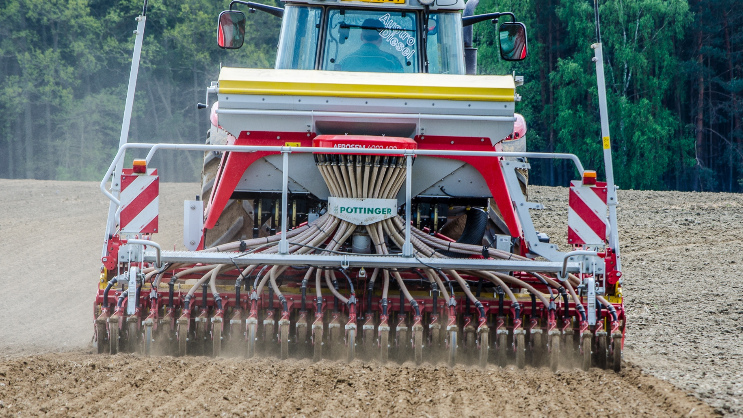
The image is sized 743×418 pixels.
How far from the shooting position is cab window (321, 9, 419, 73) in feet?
21.9

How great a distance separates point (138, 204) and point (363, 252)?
158 cm

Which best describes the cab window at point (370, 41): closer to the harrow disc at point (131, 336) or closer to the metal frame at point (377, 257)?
the metal frame at point (377, 257)

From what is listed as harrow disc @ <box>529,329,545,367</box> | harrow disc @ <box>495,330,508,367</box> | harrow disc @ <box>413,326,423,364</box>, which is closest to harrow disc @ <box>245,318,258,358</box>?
harrow disc @ <box>413,326,423,364</box>

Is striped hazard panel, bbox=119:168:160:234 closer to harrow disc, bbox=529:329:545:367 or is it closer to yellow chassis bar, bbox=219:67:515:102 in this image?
yellow chassis bar, bbox=219:67:515:102

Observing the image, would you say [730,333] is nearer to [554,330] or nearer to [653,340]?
[653,340]

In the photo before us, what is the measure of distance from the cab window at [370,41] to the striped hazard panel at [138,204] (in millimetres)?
1999

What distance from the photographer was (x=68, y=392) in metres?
4.26

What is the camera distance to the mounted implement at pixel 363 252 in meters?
5.20

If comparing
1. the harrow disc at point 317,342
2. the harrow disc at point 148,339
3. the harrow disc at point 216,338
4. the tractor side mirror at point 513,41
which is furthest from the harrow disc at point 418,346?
the tractor side mirror at point 513,41

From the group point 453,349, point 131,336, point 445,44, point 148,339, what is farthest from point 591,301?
point 131,336

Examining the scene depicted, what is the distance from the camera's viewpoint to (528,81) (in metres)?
33.8

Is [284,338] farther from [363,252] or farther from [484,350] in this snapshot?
[484,350]

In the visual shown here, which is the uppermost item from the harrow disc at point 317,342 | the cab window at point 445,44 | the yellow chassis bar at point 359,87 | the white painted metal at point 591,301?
the cab window at point 445,44

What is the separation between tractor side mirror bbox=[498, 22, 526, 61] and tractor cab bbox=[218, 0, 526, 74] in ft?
1.44
